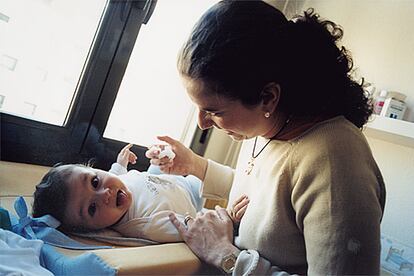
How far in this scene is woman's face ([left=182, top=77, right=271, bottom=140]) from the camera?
0.73 meters

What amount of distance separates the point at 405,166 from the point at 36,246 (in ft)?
4.23

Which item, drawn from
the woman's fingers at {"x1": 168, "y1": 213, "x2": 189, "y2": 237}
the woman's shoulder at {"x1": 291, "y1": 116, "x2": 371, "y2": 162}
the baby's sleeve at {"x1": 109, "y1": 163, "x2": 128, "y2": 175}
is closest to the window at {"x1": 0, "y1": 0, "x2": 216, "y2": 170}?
the baby's sleeve at {"x1": 109, "y1": 163, "x2": 128, "y2": 175}

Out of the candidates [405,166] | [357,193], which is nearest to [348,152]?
[357,193]

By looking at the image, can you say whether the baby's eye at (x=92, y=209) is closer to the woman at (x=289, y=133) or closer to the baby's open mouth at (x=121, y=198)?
the baby's open mouth at (x=121, y=198)

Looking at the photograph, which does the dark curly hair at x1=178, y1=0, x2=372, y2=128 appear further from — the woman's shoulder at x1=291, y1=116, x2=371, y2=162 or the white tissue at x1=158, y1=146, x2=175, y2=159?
the white tissue at x1=158, y1=146, x2=175, y2=159

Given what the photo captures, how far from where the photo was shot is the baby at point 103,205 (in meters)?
0.85

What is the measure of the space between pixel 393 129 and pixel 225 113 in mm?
783

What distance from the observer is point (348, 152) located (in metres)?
0.66

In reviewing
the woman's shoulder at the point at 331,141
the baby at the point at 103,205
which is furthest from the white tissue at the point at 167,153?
the woman's shoulder at the point at 331,141

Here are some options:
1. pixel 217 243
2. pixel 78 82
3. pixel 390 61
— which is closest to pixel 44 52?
pixel 78 82

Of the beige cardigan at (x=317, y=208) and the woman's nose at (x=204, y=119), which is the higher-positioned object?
the woman's nose at (x=204, y=119)

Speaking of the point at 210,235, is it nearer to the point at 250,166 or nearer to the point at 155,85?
the point at 250,166

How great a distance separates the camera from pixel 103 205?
891mm

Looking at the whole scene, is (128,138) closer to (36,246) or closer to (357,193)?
(36,246)
